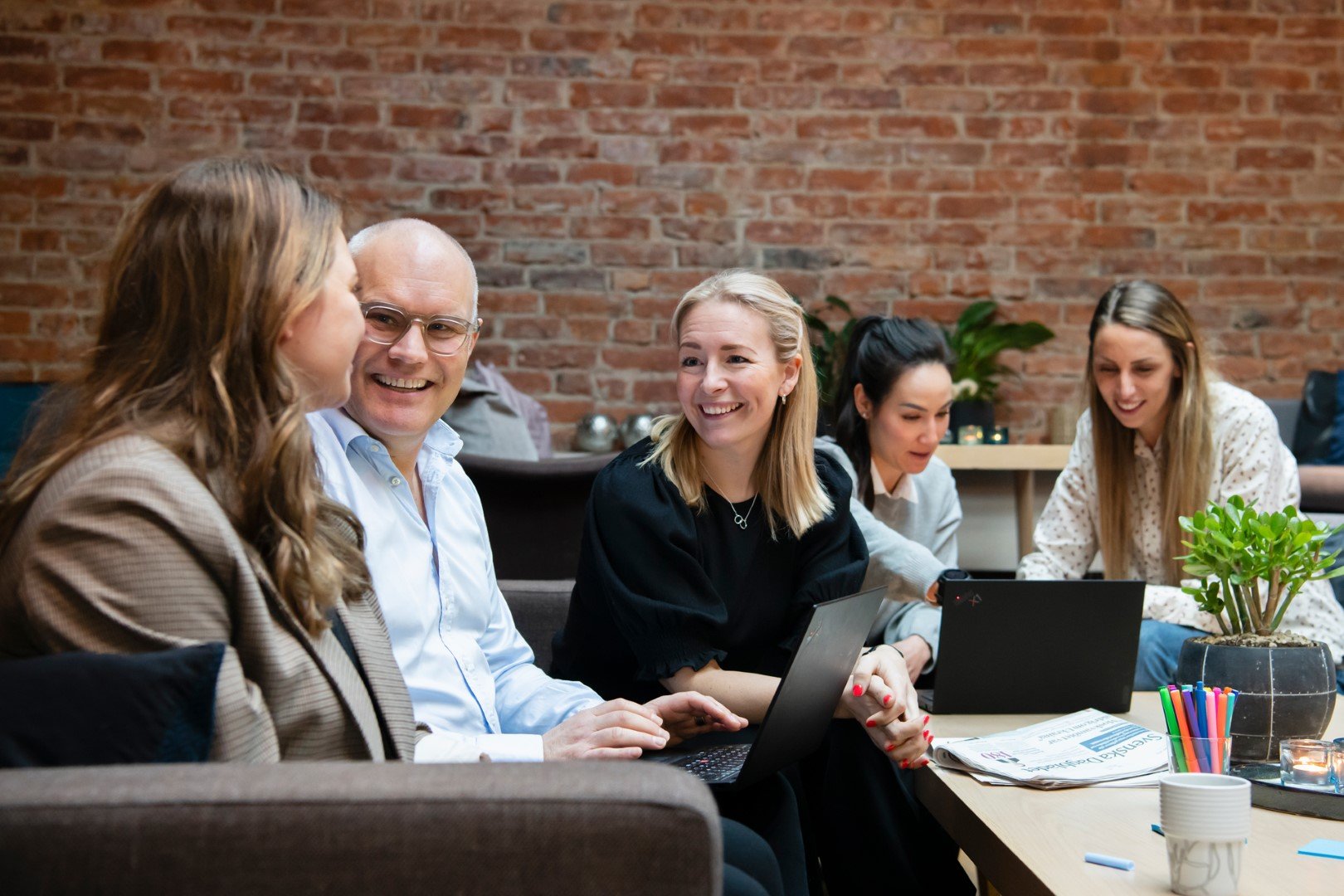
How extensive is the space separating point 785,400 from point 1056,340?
2.84m

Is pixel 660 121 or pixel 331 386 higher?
pixel 660 121

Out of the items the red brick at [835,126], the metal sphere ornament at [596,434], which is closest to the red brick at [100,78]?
the metal sphere ornament at [596,434]

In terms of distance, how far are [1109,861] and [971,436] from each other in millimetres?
3025

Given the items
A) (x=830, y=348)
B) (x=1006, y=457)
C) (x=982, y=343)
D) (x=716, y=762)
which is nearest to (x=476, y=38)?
(x=830, y=348)

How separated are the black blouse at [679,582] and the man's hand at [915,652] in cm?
19

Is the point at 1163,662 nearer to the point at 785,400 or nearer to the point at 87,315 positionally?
the point at 785,400

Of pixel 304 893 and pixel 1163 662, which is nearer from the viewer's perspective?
pixel 304 893

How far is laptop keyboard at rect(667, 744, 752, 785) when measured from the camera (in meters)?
1.31

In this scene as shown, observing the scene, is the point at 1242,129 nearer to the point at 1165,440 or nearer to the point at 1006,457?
the point at 1006,457

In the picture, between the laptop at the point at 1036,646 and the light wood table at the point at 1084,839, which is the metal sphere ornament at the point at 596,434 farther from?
the light wood table at the point at 1084,839

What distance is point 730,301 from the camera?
1821 millimetres

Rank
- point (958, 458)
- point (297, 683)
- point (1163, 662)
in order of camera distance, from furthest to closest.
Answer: point (958, 458) → point (1163, 662) → point (297, 683)

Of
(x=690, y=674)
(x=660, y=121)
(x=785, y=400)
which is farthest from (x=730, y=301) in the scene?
(x=660, y=121)

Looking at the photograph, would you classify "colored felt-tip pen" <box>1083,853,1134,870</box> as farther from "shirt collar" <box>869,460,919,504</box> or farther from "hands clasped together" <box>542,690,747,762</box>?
"shirt collar" <box>869,460,919,504</box>
